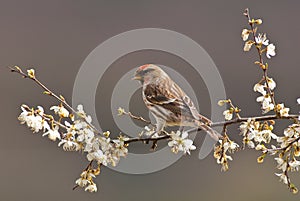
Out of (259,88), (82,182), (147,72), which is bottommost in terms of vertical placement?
(82,182)

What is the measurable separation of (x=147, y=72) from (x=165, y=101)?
7 centimetres

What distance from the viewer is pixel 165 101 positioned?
137 cm

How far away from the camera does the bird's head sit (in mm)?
1329

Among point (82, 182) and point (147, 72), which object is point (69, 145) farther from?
point (147, 72)

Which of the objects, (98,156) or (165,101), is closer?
(98,156)

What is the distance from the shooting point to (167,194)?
14.5 feet

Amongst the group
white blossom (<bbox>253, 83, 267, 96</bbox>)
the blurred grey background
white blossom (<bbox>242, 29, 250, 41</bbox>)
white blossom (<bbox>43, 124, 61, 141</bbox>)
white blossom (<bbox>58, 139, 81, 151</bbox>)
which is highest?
the blurred grey background

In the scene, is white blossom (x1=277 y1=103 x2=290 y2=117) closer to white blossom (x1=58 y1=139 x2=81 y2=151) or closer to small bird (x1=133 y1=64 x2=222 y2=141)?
small bird (x1=133 y1=64 x2=222 y2=141)

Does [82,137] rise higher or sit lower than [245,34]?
lower

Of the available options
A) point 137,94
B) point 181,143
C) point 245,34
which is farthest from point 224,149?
point 137,94

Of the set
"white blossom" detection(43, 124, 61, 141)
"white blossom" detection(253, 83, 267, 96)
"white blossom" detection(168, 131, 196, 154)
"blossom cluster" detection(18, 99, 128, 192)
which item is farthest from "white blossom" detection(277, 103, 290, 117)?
"white blossom" detection(43, 124, 61, 141)

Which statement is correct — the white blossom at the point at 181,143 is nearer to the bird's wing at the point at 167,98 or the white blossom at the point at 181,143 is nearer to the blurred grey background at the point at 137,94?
the bird's wing at the point at 167,98

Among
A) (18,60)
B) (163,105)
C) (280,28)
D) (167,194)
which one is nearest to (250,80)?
(280,28)

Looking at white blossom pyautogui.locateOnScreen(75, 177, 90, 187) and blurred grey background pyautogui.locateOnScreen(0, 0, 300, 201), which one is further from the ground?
blurred grey background pyautogui.locateOnScreen(0, 0, 300, 201)
